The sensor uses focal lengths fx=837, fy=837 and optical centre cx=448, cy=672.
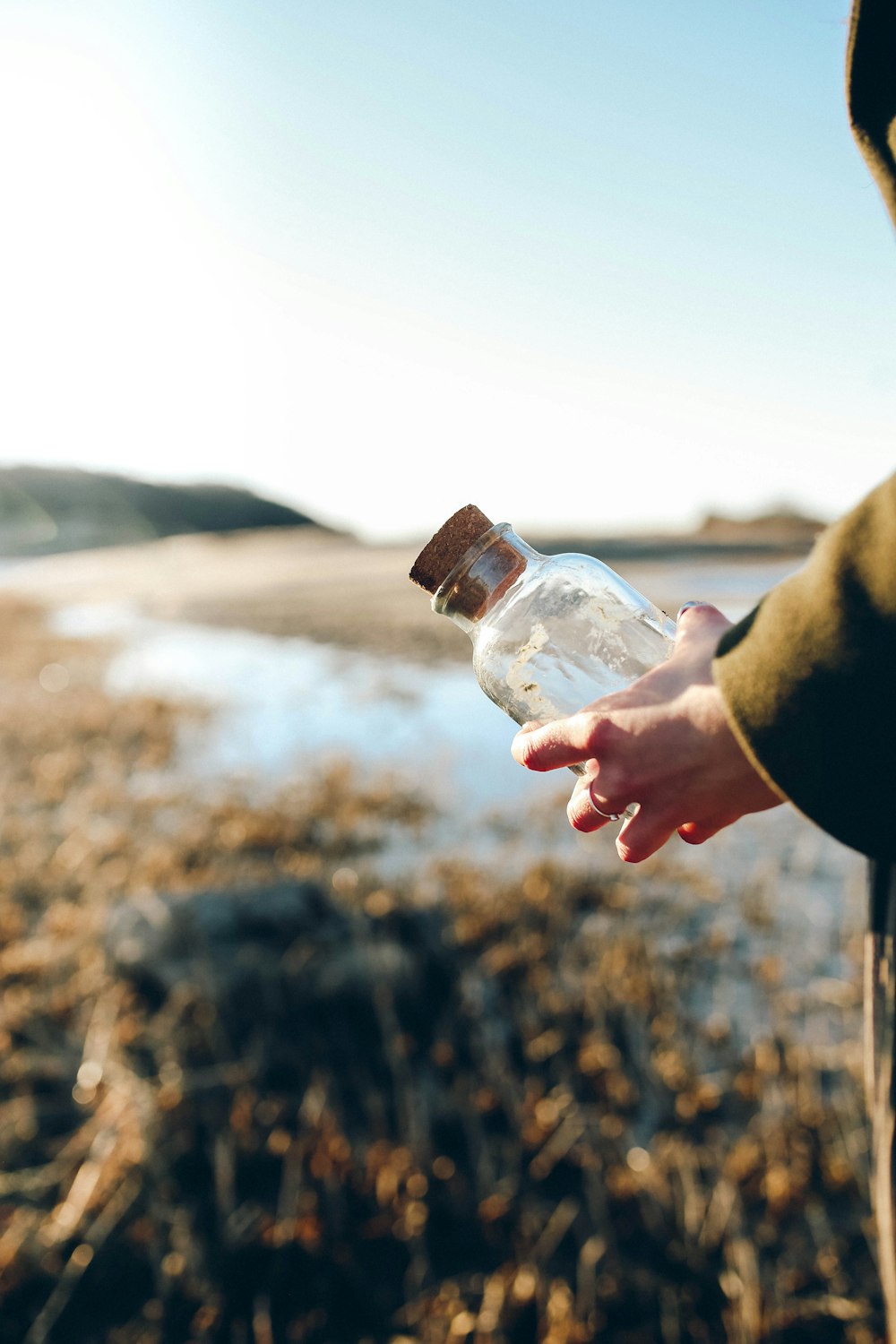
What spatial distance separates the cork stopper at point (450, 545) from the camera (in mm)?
932

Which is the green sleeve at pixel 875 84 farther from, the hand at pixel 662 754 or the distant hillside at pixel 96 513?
the distant hillside at pixel 96 513

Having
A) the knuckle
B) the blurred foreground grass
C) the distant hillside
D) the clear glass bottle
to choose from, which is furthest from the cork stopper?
the distant hillside

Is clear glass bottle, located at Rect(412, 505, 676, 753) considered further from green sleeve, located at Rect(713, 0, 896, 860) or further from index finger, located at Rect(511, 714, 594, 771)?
green sleeve, located at Rect(713, 0, 896, 860)

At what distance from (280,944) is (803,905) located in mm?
2112

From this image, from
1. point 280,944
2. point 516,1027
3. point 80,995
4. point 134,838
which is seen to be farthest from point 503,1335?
point 134,838

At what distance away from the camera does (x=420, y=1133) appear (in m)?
2.14

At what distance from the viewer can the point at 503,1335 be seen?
1726mm

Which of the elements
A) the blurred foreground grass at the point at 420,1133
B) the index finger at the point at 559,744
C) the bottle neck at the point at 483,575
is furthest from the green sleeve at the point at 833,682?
the blurred foreground grass at the point at 420,1133

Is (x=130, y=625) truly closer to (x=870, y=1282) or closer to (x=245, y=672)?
(x=245, y=672)

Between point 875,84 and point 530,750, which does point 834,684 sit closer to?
point 530,750

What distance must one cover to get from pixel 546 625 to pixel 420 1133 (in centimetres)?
166

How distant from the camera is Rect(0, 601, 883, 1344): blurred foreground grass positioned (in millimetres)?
1802

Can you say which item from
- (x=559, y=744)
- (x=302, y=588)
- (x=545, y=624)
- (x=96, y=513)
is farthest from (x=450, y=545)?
(x=96, y=513)

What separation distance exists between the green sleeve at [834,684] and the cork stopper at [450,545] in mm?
345
